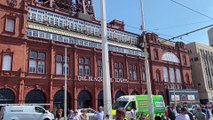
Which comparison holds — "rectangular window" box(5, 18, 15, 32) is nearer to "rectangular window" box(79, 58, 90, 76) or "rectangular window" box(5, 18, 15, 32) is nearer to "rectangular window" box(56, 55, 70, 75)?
"rectangular window" box(56, 55, 70, 75)

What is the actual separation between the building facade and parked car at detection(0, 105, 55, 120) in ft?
152

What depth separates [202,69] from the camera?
58719 mm

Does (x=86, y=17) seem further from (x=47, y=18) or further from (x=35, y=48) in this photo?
(x=35, y=48)

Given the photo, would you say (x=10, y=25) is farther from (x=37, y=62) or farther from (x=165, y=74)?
(x=165, y=74)

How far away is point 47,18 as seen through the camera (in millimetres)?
35156

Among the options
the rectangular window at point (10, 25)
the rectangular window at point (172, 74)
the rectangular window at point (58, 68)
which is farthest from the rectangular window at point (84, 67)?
the rectangular window at point (172, 74)

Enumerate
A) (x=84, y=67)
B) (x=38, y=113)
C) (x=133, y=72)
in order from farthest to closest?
(x=133, y=72), (x=84, y=67), (x=38, y=113)

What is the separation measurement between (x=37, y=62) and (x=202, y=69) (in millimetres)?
43828

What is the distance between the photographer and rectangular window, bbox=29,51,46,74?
30391mm

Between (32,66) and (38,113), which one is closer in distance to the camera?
(38,113)

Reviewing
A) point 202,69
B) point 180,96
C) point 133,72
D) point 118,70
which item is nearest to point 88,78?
point 118,70

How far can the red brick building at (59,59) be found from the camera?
2848 cm

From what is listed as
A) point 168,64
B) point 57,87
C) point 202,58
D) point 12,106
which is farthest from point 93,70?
point 202,58

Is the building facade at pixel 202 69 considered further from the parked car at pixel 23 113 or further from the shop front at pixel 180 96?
the parked car at pixel 23 113
